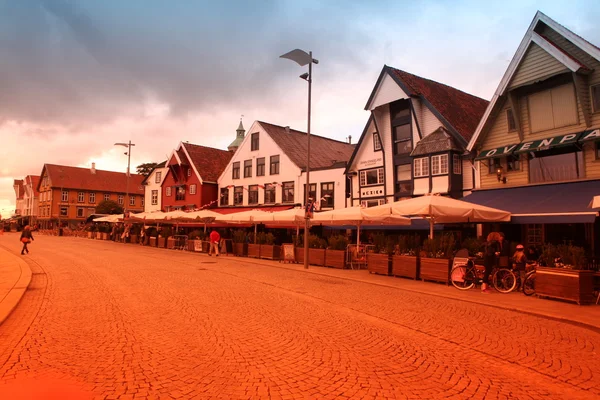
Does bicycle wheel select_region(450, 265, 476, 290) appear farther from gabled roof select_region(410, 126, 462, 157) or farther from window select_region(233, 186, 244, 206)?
window select_region(233, 186, 244, 206)

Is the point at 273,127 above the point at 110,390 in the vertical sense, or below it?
above

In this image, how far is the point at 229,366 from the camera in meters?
5.41

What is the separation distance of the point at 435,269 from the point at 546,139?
8.77 metres

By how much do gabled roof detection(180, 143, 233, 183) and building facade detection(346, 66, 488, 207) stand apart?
20365 millimetres

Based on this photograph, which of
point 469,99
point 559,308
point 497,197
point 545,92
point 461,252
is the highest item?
point 469,99

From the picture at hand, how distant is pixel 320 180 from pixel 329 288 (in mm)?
21945

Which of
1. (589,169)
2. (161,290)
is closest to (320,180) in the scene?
(589,169)

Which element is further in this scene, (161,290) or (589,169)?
(589,169)

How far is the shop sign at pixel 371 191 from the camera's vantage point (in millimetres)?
28812

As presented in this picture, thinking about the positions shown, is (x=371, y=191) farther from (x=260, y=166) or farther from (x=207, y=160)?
(x=207, y=160)

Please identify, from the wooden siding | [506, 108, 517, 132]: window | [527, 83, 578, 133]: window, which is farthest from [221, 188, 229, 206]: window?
[527, 83, 578, 133]: window

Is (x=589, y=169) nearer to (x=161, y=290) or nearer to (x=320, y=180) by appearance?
(x=161, y=290)

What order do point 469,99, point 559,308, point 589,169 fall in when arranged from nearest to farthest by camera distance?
point 559,308 < point 589,169 < point 469,99

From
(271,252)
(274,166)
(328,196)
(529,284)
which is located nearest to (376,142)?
(328,196)
